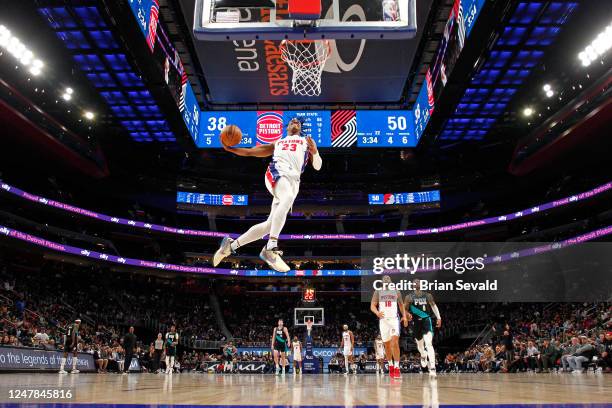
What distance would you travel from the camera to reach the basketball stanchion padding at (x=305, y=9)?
685 cm

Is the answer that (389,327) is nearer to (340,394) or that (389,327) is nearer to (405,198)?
(340,394)

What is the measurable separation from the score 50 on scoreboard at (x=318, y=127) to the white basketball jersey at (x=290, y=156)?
40.6 ft

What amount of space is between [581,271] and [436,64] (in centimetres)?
1557

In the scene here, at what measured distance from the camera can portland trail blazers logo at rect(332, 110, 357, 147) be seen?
749 inches

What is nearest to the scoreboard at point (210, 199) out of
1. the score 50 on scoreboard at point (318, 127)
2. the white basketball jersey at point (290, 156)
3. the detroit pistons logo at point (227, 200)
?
the detroit pistons logo at point (227, 200)

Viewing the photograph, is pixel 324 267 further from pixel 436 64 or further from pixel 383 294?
pixel 383 294

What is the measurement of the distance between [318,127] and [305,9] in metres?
12.4

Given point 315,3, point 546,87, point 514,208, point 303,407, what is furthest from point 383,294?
point 514,208

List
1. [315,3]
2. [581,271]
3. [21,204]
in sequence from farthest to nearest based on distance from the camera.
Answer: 1. [21,204]
2. [581,271]
3. [315,3]

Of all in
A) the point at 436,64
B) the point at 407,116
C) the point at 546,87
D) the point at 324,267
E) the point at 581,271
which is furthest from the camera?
the point at 324,267

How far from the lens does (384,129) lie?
19.3 metres

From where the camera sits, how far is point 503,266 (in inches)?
1321

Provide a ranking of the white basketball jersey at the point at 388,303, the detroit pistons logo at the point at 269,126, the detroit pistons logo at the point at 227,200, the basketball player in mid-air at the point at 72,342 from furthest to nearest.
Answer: the detroit pistons logo at the point at 227,200, the detroit pistons logo at the point at 269,126, the basketball player in mid-air at the point at 72,342, the white basketball jersey at the point at 388,303

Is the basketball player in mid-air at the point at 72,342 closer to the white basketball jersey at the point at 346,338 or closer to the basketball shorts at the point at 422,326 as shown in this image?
the white basketball jersey at the point at 346,338
